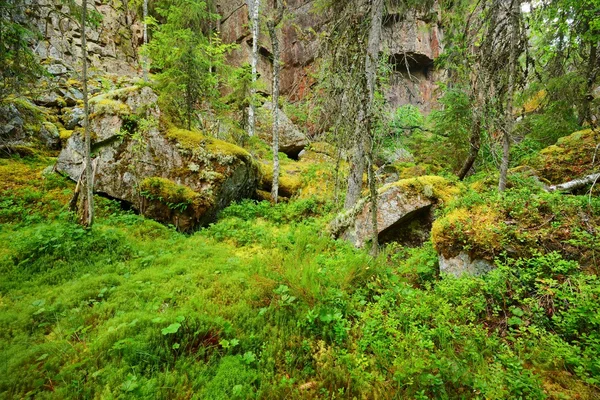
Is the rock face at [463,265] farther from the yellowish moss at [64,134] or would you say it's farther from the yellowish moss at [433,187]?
the yellowish moss at [64,134]

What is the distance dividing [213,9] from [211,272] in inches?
895

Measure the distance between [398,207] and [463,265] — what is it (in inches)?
87.4

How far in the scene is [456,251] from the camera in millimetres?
4145

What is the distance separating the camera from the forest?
256 cm

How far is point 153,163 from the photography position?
800cm

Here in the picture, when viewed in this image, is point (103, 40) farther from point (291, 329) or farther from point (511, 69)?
point (291, 329)

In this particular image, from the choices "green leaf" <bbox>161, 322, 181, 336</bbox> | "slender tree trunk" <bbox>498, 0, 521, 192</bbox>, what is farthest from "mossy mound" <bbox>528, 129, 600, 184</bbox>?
"green leaf" <bbox>161, 322, 181, 336</bbox>

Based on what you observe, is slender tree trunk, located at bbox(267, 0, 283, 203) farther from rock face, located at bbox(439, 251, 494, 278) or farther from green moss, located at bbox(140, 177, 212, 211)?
rock face, located at bbox(439, 251, 494, 278)

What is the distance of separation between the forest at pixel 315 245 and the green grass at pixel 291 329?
0.08ft

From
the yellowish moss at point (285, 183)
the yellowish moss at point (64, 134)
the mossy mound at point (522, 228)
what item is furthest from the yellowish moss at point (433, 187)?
the yellowish moss at point (64, 134)

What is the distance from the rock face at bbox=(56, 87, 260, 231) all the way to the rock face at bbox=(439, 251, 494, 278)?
6274 mm

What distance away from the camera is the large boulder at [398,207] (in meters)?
6.03

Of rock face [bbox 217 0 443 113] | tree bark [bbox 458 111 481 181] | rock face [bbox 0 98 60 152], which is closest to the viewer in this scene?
A: tree bark [bbox 458 111 481 181]

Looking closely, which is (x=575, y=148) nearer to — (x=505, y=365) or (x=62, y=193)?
(x=505, y=365)
